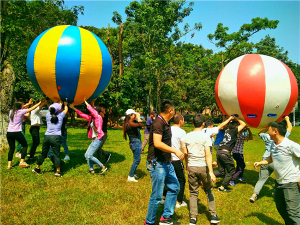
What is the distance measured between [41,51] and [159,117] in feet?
10.6

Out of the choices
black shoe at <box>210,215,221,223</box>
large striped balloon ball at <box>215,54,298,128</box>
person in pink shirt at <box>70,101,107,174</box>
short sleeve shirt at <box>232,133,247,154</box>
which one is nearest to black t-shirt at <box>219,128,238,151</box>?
short sleeve shirt at <box>232,133,247,154</box>

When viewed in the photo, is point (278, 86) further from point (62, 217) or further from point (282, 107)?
point (62, 217)

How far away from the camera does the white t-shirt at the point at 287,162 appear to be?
3.31 m

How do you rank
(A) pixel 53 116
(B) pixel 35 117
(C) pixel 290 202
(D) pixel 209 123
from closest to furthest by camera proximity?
(C) pixel 290 202 < (A) pixel 53 116 < (D) pixel 209 123 < (B) pixel 35 117

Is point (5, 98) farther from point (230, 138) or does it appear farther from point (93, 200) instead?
point (230, 138)

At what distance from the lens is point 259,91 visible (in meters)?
4.29

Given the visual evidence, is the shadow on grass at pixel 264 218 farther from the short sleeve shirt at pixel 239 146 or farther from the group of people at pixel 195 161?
the short sleeve shirt at pixel 239 146

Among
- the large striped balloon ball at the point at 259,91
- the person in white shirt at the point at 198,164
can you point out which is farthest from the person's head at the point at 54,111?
the large striped balloon ball at the point at 259,91

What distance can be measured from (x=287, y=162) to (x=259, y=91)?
1467mm

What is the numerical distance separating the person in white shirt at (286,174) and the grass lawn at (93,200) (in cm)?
105

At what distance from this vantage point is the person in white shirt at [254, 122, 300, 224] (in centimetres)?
327

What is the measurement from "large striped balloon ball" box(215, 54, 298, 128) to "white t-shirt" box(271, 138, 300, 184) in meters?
1.11

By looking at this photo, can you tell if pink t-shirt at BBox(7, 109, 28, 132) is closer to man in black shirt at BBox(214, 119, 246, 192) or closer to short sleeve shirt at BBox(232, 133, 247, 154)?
man in black shirt at BBox(214, 119, 246, 192)

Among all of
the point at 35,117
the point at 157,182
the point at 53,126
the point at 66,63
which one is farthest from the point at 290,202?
the point at 35,117
